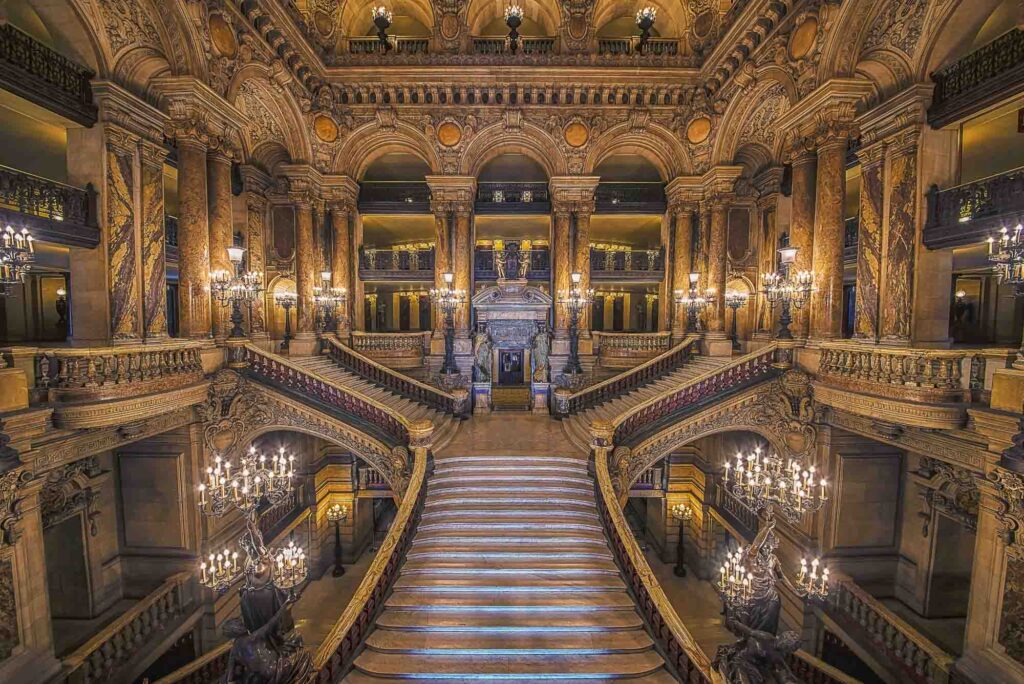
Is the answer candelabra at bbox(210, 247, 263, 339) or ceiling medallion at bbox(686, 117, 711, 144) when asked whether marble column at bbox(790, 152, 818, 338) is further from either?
candelabra at bbox(210, 247, 263, 339)

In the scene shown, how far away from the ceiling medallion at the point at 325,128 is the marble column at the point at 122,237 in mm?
6165

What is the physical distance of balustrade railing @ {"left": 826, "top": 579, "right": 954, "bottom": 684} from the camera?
6.63m

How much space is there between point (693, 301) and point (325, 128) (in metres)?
13.8

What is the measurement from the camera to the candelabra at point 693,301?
14305 millimetres

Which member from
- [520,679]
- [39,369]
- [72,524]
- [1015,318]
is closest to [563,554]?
[520,679]

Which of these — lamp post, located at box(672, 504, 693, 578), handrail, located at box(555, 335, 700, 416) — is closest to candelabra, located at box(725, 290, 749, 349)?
handrail, located at box(555, 335, 700, 416)

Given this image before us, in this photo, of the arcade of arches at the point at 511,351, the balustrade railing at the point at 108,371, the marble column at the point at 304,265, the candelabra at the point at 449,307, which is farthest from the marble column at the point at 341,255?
the balustrade railing at the point at 108,371

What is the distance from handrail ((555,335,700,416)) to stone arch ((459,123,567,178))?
7.36 meters

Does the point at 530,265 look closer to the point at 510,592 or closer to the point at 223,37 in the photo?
the point at 223,37

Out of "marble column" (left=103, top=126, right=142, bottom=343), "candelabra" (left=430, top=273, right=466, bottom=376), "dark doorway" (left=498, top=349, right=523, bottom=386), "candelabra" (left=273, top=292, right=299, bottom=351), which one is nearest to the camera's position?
"marble column" (left=103, top=126, right=142, bottom=343)

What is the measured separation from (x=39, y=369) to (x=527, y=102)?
1385 centimetres

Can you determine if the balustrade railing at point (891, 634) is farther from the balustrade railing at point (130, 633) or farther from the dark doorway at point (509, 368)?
the balustrade railing at point (130, 633)

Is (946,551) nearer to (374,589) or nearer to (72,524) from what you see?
(374,589)

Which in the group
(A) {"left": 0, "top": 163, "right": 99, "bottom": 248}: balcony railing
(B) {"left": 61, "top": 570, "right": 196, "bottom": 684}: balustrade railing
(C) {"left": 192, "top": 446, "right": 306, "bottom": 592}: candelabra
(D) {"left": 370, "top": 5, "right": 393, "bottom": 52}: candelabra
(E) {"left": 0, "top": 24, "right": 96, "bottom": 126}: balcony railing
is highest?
(D) {"left": 370, "top": 5, "right": 393, "bottom": 52}: candelabra
